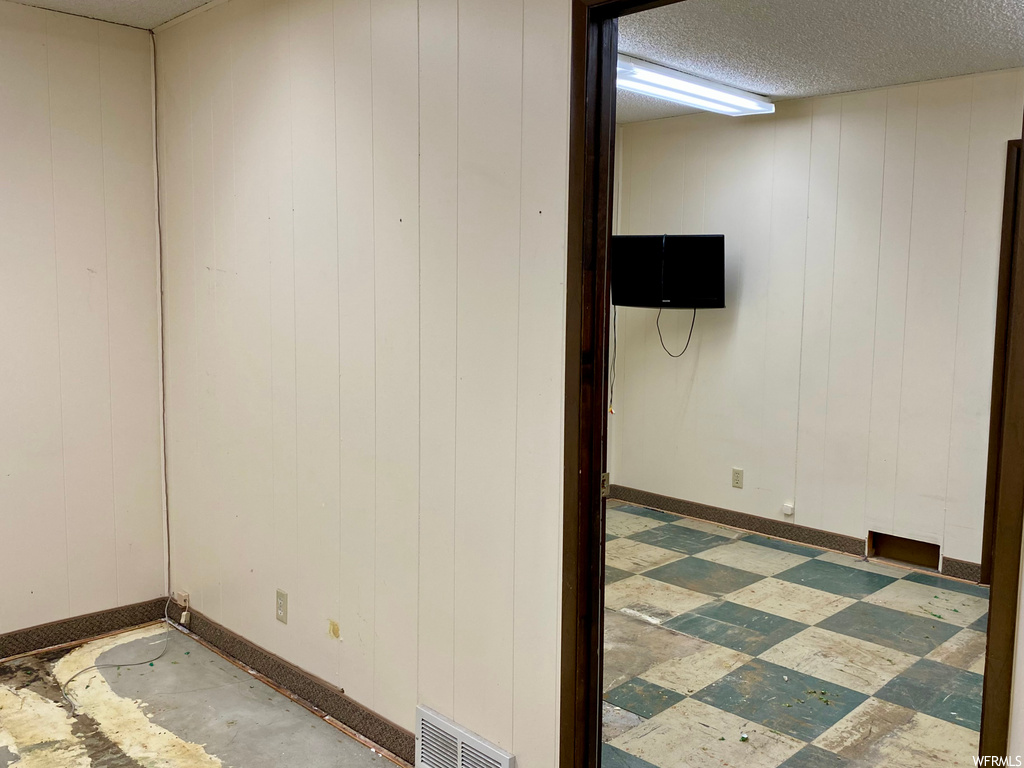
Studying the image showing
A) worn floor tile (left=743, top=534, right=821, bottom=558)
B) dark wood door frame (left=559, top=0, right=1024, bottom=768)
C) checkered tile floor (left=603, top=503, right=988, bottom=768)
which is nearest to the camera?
dark wood door frame (left=559, top=0, right=1024, bottom=768)

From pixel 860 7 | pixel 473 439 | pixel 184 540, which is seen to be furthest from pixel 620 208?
pixel 184 540

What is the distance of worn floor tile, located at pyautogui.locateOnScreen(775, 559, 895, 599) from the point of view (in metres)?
3.12

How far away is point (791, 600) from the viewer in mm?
3377

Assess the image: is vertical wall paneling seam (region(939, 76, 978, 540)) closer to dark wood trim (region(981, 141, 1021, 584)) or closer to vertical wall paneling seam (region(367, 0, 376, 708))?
dark wood trim (region(981, 141, 1021, 584))

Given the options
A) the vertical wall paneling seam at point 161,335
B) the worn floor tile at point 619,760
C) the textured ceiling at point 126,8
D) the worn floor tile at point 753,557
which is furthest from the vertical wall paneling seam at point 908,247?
the vertical wall paneling seam at point 161,335

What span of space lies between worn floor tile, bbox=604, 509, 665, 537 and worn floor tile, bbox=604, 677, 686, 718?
1.14 metres

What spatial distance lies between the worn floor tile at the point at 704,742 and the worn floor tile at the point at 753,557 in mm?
1025

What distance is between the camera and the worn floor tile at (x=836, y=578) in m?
3.12

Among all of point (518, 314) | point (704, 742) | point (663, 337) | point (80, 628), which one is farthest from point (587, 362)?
point (80, 628)

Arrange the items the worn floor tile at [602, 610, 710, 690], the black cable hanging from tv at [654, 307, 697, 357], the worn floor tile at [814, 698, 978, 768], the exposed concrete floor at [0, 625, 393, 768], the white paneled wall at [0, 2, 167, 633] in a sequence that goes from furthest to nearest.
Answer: the black cable hanging from tv at [654, 307, 697, 357], the white paneled wall at [0, 2, 167, 633], the worn floor tile at [602, 610, 710, 690], the exposed concrete floor at [0, 625, 393, 768], the worn floor tile at [814, 698, 978, 768]

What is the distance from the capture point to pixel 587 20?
1.96 m

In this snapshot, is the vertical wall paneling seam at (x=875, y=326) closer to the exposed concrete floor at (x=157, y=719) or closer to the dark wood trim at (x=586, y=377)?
the dark wood trim at (x=586, y=377)

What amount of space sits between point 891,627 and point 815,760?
0.70 m

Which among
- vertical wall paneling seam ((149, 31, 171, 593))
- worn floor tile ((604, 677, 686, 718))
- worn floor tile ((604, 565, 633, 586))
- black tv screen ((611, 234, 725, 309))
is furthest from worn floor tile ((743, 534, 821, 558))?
vertical wall paneling seam ((149, 31, 171, 593))
